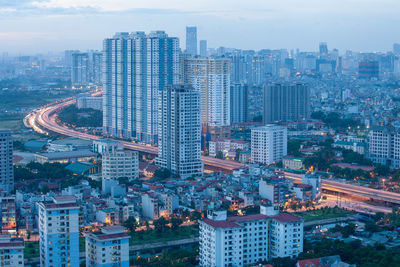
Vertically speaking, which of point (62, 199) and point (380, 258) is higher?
point (62, 199)

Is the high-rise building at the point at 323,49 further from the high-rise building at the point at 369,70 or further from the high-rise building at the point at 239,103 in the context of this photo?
the high-rise building at the point at 239,103

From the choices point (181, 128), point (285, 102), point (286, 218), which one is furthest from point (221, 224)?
point (285, 102)

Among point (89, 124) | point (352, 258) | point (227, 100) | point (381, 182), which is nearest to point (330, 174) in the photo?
point (381, 182)

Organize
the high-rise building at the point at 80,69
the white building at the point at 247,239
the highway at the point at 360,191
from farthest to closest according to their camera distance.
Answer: the high-rise building at the point at 80,69, the highway at the point at 360,191, the white building at the point at 247,239

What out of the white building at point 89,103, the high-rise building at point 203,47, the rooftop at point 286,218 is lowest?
the rooftop at point 286,218

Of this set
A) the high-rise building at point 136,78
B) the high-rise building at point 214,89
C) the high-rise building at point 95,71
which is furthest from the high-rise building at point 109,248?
the high-rise building at point 95,71

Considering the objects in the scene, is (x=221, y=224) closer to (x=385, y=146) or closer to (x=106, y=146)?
(x=106, y=146)

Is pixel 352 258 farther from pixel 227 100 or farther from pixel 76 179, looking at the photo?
pixel 227 100
